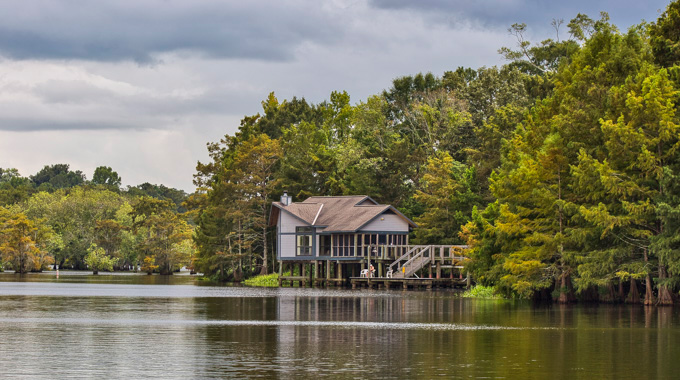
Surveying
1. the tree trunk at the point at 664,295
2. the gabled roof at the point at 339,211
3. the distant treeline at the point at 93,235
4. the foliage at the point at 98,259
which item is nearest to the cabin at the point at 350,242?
the gabled roof at the point at 339,211

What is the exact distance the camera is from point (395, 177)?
87125 millimetres

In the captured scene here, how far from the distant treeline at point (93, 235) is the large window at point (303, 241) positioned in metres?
42.3

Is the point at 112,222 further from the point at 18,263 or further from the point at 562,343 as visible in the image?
the point at 562,343

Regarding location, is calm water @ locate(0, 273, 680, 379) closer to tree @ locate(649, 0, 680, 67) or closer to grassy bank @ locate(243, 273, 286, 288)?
tree @ locate(649, 0, 680, 67)

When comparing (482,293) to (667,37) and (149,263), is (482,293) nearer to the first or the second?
(667,37)

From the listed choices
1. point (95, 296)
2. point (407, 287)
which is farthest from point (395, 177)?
point (95, 296)

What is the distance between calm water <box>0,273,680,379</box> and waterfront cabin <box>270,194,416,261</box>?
108 ft

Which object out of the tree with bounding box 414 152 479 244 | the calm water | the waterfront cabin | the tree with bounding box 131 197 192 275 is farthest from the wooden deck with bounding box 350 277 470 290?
the tree with bounding box 131 197 192 275

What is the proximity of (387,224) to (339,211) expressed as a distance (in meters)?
5.02

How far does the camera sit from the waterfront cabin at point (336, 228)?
257ft

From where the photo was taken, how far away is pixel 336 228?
260 feet

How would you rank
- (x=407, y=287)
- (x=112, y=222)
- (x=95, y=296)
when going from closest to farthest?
(x=95, y=296) < (x=407, y=287) < (x=112, y=222)

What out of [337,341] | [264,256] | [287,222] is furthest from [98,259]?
[337,341]

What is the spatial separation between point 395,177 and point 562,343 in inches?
2352
